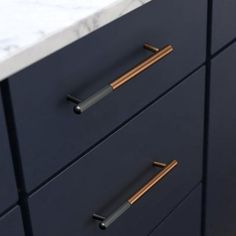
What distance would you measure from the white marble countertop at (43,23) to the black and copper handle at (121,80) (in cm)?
9

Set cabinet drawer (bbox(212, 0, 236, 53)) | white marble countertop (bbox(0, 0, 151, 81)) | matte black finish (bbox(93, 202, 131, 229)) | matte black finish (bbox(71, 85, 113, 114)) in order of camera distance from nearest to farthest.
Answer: white marble countertop (bbox(0, 0, 151, 81)) < matte black finish (bbox(71, 85, 113, 114)) < matte black finish (bbox(93, 202, 131, 229)) < cabinet drawer (bbox(212, 0, 236, 53))

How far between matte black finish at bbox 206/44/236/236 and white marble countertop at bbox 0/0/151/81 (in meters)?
0.35

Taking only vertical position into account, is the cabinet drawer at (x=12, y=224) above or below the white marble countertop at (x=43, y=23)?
below

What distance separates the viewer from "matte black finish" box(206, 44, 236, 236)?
3.65 feet

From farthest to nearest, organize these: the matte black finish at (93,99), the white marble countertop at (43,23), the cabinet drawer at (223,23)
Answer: the cabinet drawer at (223,23), the matte black finish at (93,99), the white marble countertop at (43,23)

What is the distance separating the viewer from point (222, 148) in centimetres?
122

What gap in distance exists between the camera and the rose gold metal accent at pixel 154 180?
93 centimetres

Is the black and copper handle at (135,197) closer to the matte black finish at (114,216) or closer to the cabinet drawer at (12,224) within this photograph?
the matte black finish at (114,216)

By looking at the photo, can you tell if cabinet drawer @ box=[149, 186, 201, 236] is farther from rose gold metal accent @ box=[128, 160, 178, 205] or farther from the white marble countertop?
the white marble countertop

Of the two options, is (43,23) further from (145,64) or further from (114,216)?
(114,216)

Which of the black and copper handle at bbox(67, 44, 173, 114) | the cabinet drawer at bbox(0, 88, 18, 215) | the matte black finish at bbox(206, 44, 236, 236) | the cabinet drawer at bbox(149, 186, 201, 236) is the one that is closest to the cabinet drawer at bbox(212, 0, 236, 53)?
the matte black finish at bbox(206, 44, 236, 236)

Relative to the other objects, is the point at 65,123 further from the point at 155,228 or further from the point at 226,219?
the point at 226,219

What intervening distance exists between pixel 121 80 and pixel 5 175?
21 cm

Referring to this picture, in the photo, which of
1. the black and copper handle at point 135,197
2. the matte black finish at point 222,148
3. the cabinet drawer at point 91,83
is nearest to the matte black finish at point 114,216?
the black and copper handle at point 135,197
